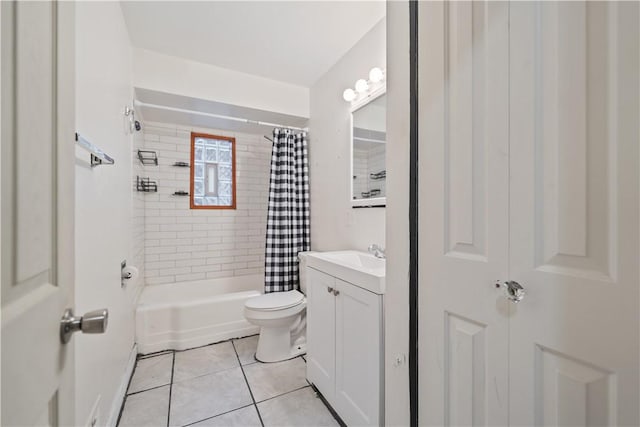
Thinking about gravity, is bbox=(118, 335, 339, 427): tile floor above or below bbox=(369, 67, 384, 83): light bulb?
below

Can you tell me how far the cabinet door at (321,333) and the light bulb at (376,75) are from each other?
4.51 ft

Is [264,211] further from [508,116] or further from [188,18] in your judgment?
[508,116]

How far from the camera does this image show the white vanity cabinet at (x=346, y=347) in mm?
1220

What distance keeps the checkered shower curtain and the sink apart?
0.95m

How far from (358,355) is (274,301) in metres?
1.02

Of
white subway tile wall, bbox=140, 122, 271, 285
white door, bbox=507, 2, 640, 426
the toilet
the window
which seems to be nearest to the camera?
white door, bbox=507, 2, 640, 426

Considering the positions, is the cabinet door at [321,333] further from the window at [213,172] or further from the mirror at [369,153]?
the window at [213,172]

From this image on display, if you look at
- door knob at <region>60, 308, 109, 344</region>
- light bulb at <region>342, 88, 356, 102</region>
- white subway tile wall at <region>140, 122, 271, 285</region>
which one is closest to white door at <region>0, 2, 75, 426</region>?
door knob at <region>60, 308, 109, 344</region>

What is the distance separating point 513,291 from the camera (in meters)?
0.63

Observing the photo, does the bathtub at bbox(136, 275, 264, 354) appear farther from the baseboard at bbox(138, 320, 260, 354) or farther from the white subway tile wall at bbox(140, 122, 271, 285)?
the white subway tile wall at bbox(140, 122, 271, 285)

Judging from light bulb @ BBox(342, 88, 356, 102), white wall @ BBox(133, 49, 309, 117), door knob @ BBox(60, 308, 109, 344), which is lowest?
door knob @ BBox(60, 308, 109, 344)

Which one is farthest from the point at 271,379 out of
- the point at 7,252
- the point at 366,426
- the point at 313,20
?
the point at 313,20

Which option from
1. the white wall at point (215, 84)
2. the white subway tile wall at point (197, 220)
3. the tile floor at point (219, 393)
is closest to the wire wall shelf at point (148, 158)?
the white subway tile wall at point (197, 220)

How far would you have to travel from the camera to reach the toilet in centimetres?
206
